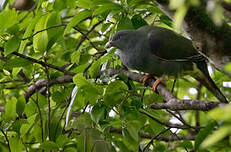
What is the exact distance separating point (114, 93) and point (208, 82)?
36.9 inches

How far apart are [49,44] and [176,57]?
3.98ft

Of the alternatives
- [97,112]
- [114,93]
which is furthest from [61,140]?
[114,93]

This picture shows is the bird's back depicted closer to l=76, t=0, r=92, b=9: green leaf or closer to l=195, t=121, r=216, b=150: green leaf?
l=76, t=0, r=92, b=9: green leaf

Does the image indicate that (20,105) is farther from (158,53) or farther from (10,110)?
(158,53)

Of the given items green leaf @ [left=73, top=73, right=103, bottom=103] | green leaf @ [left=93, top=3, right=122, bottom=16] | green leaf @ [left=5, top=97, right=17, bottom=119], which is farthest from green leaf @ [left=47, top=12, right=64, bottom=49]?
green leaf @ [left=73, top=73, right=103, bottom=103]

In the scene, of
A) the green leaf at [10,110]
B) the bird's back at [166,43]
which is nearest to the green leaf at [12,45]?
the green leaf at [10,110]

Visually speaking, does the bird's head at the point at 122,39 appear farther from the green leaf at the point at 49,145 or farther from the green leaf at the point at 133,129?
the green leaf at the point at 133,129

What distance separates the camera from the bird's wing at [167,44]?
3482mm

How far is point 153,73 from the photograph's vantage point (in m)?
3.61

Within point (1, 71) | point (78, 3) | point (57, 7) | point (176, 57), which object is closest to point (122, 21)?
point (78, 3)

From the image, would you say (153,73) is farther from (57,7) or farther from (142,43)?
(57,7)

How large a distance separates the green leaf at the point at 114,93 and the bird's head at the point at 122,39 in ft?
3.74

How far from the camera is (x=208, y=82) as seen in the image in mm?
2895

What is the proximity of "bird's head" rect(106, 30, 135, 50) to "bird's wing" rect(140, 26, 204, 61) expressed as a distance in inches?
6.7
